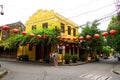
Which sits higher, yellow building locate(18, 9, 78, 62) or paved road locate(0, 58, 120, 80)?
yellow building locate(18, 9, 78, 62)

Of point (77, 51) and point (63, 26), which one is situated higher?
point (63, 26)

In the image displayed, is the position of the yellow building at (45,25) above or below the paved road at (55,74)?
above

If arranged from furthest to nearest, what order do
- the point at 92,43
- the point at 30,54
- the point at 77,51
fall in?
the point at 77,51
the point at 92,43
the point at 30,54

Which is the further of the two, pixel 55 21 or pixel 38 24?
pixel 38 24

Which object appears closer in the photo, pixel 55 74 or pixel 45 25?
pixel 55 74

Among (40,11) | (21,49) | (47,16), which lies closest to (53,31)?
(47,16)

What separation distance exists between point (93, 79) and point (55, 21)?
16364 mm

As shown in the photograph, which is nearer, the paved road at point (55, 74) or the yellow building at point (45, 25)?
the paved road at point (55, 74)

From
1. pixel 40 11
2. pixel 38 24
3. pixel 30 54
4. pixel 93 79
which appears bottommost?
pixel 93 79

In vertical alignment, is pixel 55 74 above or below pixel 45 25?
below

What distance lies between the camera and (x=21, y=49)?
32.7 m

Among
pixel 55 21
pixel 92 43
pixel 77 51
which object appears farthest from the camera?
pixel 77 51

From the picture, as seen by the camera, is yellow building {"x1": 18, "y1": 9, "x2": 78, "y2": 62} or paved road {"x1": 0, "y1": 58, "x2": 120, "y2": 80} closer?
paved road {"x1": 0, "y1": 58, "x2": 120, "y2": 80}

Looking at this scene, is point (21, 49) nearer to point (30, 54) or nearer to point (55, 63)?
point (30, 54)
